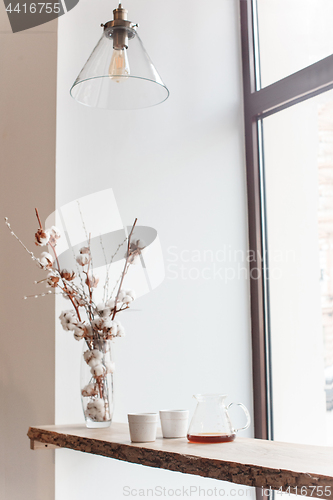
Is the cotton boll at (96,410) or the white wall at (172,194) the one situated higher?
the white wall at (172,194)

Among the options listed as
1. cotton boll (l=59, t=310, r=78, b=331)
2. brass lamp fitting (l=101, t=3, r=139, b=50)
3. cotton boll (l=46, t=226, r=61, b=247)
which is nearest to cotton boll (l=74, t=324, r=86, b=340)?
cotton boll (l=59, t=310, r=78, b=331)

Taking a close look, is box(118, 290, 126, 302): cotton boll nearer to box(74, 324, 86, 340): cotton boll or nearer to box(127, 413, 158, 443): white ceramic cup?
box(74, 324, 86, 340): cotton boll

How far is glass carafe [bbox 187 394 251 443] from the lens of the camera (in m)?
1.19

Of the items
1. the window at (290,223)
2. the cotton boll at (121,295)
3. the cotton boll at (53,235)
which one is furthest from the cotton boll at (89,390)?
the window at (290,223)

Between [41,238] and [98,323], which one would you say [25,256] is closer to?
[41,238]

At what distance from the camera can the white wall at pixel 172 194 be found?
5.55ft

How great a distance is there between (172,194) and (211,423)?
36.2 inches

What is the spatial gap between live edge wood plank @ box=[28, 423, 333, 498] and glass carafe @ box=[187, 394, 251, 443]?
0.07ft

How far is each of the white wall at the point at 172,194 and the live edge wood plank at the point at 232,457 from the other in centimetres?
34

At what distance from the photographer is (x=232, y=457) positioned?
1007 mm

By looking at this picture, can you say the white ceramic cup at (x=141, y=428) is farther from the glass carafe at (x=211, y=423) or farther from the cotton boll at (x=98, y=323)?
the cotton boll at (x=98, y=323)

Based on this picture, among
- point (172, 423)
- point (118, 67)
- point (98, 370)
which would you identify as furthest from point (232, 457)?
point (118, 67)

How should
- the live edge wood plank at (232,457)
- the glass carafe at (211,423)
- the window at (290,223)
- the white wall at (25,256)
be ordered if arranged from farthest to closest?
the window at (290,223)
the white wall at (25,256)
the glass carafe at (211,423)
the live edge wood plank at (232,457)

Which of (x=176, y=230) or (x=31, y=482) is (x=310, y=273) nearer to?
(x=176, y=230)
